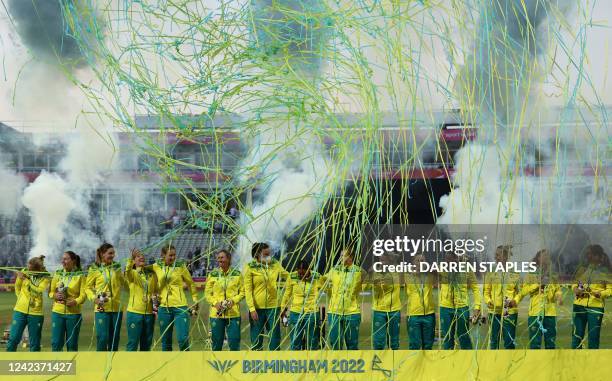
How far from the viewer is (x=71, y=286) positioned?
4.71m

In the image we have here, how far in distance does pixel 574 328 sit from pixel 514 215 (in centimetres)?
93

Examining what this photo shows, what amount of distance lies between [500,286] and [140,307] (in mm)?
2410

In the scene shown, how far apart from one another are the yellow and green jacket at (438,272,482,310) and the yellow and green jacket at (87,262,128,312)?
6.62ft

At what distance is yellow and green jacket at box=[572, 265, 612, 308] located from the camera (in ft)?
13.6

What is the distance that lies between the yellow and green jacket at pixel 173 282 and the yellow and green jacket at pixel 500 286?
1.84m

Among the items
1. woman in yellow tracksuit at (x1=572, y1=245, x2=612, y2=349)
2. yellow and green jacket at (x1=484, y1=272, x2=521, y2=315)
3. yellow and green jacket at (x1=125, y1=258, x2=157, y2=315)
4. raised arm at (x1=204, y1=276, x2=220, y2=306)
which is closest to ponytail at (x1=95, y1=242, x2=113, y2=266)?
yellow and green jacket at (x1=125, y1=258, x2=157, y2=315)

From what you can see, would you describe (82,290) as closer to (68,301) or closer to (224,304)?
(68,301)

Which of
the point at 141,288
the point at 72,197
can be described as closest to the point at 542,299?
the point at 141,288

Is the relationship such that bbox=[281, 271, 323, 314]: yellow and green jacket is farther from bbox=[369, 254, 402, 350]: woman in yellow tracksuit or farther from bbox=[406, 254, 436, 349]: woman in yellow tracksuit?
bbox=[406, 254, 436, 349]: woman in yellow tracksuit

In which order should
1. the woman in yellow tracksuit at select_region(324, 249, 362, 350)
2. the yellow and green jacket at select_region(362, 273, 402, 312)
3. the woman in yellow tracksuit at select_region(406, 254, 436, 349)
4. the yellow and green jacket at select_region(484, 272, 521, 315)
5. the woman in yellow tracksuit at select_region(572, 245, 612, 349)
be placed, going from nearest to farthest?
1. the woman in yellow tracksuit at select_region(324, 249, 362, 350)
2. the yellow and green jacket at select_region(484, 272, 521, 315)
3. the woman in yellow tracksuit at select_region(572, 245, 612, 349)
4. the yellow and green jacket at select_region(362, 273, 402, 312)
5. the woman in yellow tracksuit at select_region(406, 254, 436, 349)

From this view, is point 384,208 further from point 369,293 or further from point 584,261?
point 584,261

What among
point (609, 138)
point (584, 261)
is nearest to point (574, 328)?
point (584, 261)

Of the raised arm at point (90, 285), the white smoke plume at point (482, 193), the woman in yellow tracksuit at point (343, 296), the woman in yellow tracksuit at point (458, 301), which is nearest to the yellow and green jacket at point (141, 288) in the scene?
the raised arm at point (90, 285)

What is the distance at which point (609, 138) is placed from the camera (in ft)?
13.1
